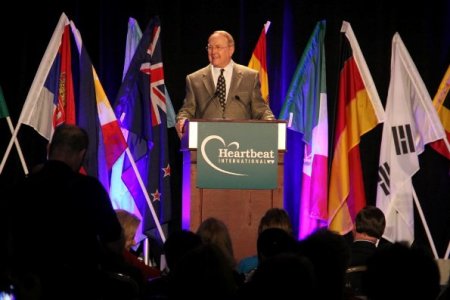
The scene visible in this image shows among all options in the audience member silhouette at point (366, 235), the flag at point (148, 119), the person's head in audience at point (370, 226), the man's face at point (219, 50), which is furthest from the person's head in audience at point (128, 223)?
the flag at point (148, 119)

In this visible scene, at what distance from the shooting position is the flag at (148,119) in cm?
812

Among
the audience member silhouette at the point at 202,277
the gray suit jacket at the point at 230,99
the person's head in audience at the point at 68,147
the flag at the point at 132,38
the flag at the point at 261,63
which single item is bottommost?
the audience member silhouette at the point at 202,277

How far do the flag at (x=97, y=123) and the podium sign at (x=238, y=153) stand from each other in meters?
2.00

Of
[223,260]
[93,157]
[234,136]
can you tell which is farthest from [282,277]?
[93,157]

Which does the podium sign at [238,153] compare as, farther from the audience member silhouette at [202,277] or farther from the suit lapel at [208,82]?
the audience member silhouette at [202,277]

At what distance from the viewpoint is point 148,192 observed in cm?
808

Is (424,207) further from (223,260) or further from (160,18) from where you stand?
(223,260)

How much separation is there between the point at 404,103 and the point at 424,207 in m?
1.13

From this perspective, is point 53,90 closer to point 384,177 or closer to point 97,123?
point 97,123

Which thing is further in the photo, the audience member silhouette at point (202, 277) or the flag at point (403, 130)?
the flag at point (403, 130)

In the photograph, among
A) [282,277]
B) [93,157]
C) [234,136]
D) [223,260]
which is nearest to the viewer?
[282,277]

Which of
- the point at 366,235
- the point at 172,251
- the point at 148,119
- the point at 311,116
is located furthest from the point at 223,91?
the point at 172,251

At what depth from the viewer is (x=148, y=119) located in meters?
8.16

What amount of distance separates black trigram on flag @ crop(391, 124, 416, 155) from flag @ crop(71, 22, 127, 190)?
2554 mm
